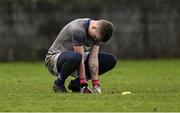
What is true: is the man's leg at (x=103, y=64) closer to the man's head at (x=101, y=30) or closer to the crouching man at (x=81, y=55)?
the crouching man at (x=81, y=55)

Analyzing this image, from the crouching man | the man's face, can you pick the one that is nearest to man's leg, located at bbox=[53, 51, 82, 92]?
the crouching man

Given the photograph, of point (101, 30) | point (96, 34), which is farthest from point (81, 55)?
point (101, 30)

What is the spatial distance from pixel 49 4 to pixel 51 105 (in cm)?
1370

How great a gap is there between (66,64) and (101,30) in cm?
72

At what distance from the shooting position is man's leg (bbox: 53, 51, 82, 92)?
8555mm

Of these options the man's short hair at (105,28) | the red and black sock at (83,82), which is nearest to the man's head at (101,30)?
the man's short hair at (105,28)

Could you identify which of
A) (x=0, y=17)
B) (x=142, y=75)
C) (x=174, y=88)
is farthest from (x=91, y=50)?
(x=0, y=17)

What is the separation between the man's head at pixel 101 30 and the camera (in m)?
8.31

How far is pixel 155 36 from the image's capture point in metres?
21.0

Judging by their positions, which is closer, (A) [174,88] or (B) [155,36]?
(A) [174,88]

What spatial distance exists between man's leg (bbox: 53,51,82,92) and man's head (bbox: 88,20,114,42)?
14.1 inches

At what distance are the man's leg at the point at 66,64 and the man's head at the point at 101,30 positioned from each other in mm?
358

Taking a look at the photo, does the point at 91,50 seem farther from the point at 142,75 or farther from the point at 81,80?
the point at 142,75

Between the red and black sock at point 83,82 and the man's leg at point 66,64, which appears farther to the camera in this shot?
the red and black sock at point 83,82
